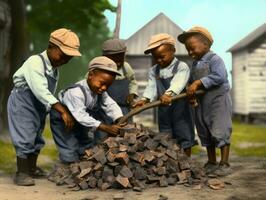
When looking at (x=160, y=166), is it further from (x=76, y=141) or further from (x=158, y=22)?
(x=158, y=22)

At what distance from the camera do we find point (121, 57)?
20.1 ft

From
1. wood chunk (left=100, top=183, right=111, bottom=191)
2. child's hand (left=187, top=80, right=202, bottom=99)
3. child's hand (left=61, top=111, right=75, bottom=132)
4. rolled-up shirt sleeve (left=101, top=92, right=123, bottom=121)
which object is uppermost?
child's hand (left=187, top=80, right=202, bottom=99)

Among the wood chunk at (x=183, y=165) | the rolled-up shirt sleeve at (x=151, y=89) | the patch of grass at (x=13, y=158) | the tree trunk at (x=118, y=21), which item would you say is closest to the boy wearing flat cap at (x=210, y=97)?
the wood chunk at (x=183, y=165)

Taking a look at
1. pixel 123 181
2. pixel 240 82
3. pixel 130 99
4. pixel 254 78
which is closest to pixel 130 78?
pixel 130 99

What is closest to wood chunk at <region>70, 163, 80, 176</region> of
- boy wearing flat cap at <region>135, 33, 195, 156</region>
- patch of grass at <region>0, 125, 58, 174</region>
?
boy wearing flat cap at <region>135, 33, 195, 156</region>

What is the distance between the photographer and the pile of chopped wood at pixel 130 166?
4926mm

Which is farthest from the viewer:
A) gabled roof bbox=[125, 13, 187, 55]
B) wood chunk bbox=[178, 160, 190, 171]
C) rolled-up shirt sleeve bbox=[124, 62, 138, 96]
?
gabled roof bbox=[125, 13, 187, 55]

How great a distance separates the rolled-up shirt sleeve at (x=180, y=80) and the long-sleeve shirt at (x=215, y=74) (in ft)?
0.65

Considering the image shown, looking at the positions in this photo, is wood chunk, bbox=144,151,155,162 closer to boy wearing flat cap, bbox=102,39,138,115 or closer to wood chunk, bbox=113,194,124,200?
wood chunk, bbox=113,194,124,200

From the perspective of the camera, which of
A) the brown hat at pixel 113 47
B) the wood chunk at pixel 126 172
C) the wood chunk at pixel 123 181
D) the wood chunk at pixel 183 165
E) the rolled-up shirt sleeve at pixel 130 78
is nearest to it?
the wood chunk at pixel 123 181

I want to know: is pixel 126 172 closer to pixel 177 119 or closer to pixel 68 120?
pixel 68 120

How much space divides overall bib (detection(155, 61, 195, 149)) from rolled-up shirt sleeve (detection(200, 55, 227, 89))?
1.60ft

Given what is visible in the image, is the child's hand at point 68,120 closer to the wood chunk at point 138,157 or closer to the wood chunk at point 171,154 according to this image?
the wood chunk at point 138,157

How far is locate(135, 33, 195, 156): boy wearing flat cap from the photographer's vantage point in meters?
5.71
